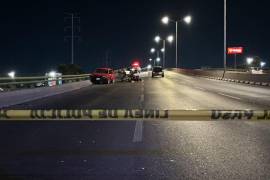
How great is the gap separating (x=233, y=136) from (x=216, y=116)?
376 centimetres

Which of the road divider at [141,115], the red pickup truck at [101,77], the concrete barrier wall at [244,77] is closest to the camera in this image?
the road divider at [141,115]

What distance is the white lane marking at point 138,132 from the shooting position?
10436mm

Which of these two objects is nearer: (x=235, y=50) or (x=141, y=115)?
(x=141, y=115)

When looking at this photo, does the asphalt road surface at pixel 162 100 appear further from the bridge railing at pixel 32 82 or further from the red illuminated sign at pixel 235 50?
the red illuminated sign at pixel 235 50

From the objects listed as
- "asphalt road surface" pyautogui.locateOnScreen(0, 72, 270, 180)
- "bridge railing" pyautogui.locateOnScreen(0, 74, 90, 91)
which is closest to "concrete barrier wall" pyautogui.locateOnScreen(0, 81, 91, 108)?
"bridge railing" pyautogui.locateOnScreen(0, 74, 90, 91)

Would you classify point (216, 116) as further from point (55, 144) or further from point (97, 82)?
point (97, 82)

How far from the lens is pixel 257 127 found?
1249cm

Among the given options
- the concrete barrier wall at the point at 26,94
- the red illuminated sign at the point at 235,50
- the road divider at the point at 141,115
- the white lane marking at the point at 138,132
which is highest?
the red illuminated sign at the point at 235,50

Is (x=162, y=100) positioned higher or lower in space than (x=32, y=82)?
lower

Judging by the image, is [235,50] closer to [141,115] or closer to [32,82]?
[32,82]

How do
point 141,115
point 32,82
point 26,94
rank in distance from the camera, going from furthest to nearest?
point 32,82, point 26,94, point 141,115

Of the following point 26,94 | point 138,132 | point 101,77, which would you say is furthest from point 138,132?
point 101,77

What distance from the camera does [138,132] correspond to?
38.1ft

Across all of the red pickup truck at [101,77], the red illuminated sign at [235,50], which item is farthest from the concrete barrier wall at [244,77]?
the red illuminated sign at [235,50]
